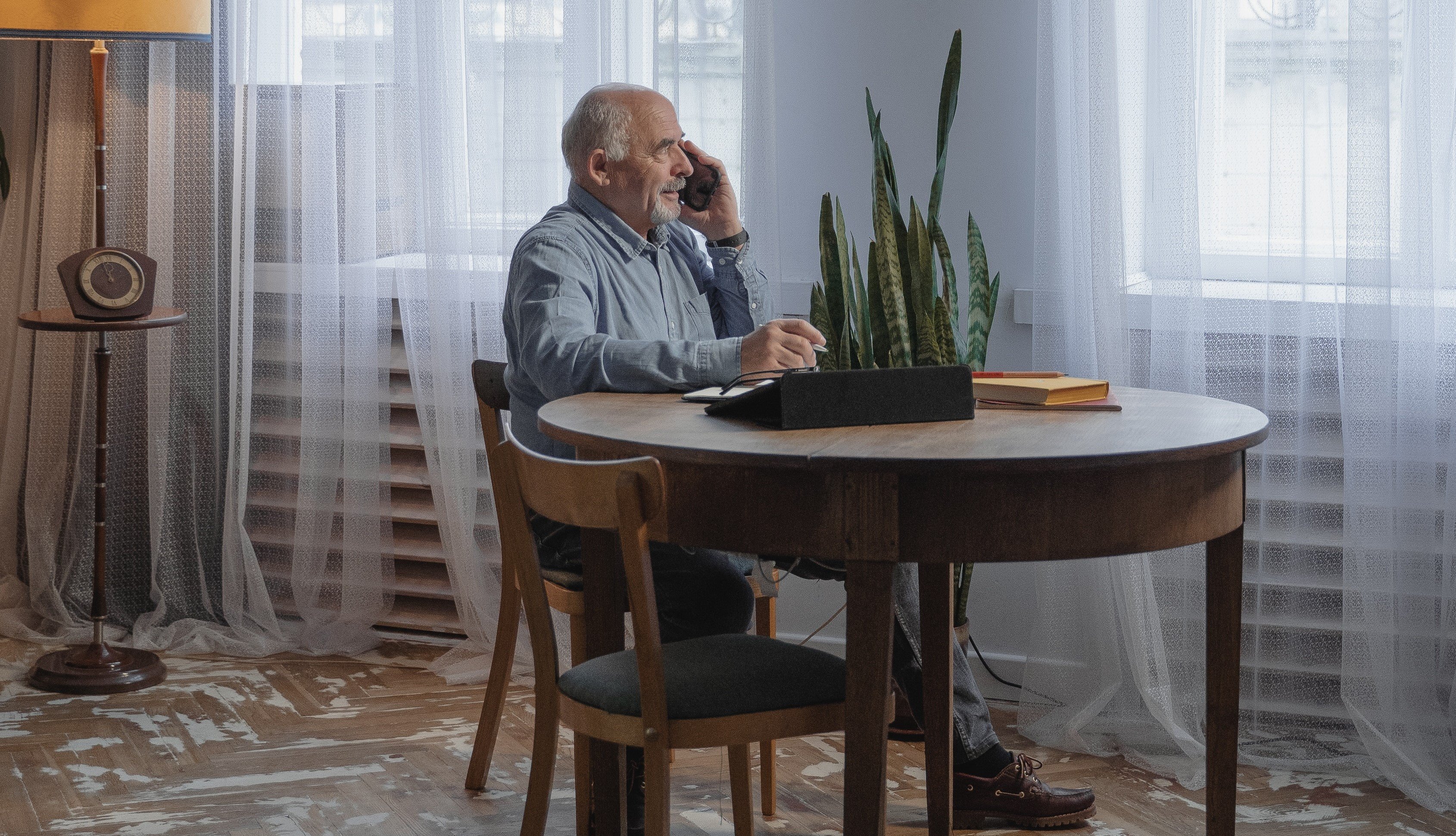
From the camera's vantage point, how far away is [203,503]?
365cm

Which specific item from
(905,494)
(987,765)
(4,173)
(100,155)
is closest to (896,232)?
(987,765)

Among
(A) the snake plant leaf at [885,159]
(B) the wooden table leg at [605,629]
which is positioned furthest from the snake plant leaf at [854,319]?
(B) the wooden table leg at [605,629]

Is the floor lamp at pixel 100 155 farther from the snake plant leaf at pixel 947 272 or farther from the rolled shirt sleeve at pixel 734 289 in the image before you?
the snake plant leaf at pixel 947 272

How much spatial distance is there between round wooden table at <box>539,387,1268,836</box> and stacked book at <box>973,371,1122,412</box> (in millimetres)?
100

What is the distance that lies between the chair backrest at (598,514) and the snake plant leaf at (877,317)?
0.79m

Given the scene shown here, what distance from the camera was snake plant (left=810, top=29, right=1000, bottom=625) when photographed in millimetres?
2295

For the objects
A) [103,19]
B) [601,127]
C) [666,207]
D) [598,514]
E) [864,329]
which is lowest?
[598,514]

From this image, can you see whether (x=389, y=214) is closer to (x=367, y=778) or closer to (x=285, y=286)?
(x=285, y=286)

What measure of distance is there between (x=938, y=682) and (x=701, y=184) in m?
1.00

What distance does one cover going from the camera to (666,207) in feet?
8.08

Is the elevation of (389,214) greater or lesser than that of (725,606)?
greater

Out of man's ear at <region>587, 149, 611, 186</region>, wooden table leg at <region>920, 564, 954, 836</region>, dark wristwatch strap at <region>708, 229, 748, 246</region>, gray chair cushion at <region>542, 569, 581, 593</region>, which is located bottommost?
wooden table leg at <region>920, 564, 954, 836</region>

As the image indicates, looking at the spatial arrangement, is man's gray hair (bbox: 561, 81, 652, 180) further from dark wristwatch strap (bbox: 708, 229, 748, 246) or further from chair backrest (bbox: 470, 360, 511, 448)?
chair backrest (bbox: 470, 360, 511, 448)

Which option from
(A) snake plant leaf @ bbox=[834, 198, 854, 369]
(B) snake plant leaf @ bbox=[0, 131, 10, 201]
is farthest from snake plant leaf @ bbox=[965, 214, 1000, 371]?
(B) snake plant leaf @ bbox=[0, 131, 10, 201]
